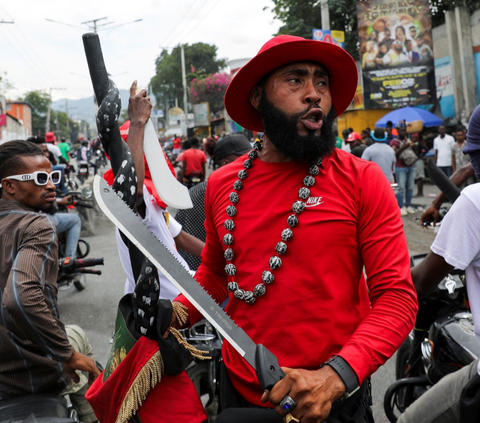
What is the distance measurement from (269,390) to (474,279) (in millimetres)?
993

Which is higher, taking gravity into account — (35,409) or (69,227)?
(69,227)

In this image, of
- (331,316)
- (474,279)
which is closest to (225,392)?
(331,316)

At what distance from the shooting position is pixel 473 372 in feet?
6.86

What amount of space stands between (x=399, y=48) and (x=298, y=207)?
18888 millimetres

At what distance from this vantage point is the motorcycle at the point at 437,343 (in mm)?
2734

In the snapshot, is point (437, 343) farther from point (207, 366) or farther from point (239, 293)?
point (239, 293)

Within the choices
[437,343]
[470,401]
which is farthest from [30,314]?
[437,343]

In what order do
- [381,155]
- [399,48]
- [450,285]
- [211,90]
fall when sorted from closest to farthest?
[450,285] < [381,155] < [399,48] < [211,90]

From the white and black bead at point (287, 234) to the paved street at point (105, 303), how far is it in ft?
8.16

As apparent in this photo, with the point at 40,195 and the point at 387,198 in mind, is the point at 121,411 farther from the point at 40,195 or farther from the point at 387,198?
the point at 40,195

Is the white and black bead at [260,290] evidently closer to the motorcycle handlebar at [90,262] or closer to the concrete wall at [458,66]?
the motorcycle handlebar at [90,262]

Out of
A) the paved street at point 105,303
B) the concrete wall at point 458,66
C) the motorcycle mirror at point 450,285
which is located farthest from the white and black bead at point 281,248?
the concrete wall at point 458,66

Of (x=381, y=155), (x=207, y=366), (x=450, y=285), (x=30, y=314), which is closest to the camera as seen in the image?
(x=30, y=314)

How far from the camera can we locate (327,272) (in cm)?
168
